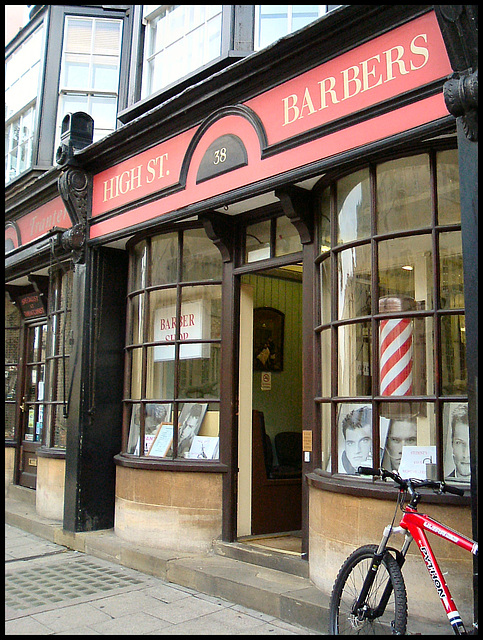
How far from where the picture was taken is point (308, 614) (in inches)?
176

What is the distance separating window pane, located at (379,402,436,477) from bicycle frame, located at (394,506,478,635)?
693 millimetres

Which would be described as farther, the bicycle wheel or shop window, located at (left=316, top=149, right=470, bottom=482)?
shop window, located at (left=316, top=149, right=470, bottom=482)

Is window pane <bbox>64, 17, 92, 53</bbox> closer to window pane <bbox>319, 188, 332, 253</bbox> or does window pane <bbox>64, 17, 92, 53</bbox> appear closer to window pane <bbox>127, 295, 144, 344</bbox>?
window pane <bbox>127, 295, 144, 344</bbox>

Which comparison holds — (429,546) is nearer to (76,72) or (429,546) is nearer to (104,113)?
(104,113)

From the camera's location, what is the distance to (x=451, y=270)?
4.42 metres

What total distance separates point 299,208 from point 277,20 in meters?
2.13

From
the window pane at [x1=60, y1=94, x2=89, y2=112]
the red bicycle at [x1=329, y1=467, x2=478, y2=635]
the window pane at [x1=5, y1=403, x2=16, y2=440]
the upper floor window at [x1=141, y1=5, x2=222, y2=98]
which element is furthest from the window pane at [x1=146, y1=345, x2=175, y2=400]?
the window pane at [x1=5, y1=403, x2=16, y2=440]

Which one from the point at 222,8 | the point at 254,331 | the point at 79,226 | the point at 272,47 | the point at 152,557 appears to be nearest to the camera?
the point at 272,47

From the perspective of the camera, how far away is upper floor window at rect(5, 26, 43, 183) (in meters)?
10.3

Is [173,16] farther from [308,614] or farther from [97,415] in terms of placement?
[308,614]

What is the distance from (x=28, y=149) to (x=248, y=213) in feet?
18.5

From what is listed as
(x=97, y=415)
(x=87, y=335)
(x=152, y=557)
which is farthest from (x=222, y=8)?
(x=152, y=557)

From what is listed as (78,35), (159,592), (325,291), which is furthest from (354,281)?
(78,35)

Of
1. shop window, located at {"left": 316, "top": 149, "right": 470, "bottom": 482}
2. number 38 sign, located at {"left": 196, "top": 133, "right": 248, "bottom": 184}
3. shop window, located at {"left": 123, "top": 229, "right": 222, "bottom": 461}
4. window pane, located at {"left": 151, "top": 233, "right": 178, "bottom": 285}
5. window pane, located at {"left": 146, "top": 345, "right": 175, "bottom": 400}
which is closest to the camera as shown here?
shop window, located at {"left": 316, "top": 149, "right": 470, "bottom": 482}
